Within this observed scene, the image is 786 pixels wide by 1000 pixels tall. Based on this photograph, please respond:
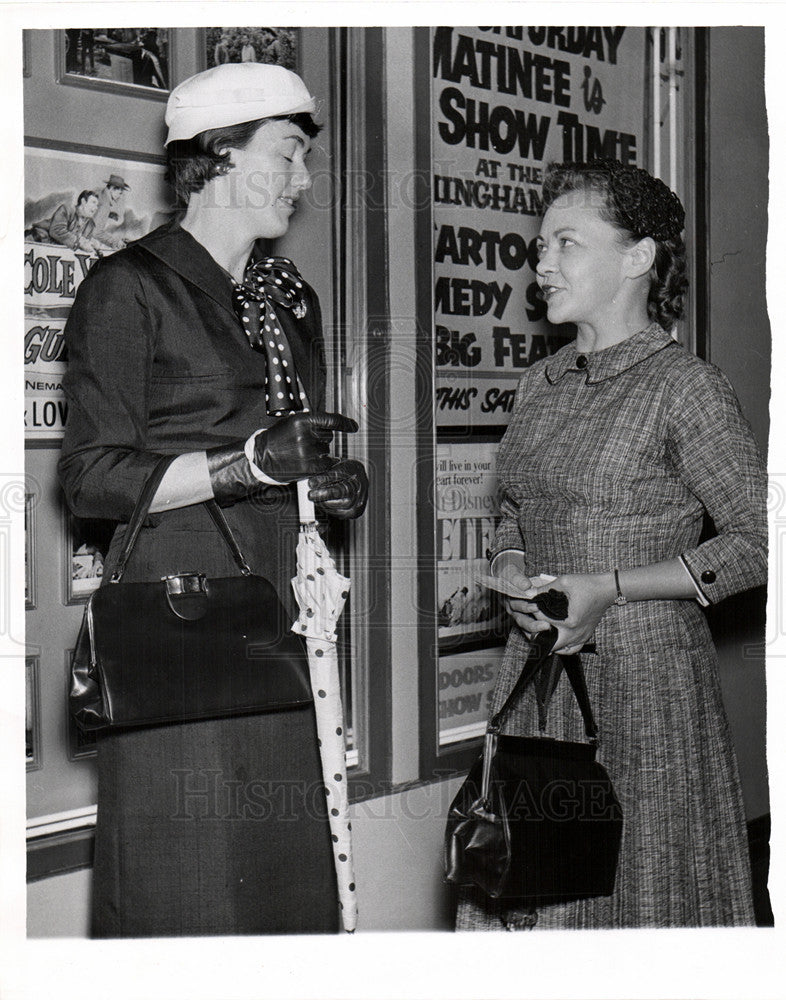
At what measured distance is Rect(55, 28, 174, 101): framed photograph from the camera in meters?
2.03

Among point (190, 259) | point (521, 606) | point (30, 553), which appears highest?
point (190, 259)

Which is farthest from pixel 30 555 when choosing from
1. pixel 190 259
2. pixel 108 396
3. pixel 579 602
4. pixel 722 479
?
pixel 722 479

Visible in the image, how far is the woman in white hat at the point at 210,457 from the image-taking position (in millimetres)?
1867

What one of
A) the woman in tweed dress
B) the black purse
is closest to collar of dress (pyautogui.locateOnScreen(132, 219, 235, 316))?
the woman in tweed dress

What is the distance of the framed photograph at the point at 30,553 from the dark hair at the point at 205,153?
62 centimetres

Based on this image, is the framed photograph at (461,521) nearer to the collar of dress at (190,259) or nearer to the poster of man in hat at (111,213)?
the collar of dress at (190,259)

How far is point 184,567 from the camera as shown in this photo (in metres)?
1.93

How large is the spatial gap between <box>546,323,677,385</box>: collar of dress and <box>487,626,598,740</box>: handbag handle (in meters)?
0.49

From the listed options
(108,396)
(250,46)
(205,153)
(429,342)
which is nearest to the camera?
(108,396)

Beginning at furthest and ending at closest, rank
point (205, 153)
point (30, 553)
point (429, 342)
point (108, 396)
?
point (429, 342), point (30, 553), point (205, 153), point (108, 396)

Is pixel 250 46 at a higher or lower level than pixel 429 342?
higher

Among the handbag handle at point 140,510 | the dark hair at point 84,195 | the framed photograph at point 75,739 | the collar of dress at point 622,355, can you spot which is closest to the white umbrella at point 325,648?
the handbag handle at point 140,510

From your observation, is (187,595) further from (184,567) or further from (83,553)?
(83,553)

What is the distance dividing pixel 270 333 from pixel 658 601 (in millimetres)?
864
